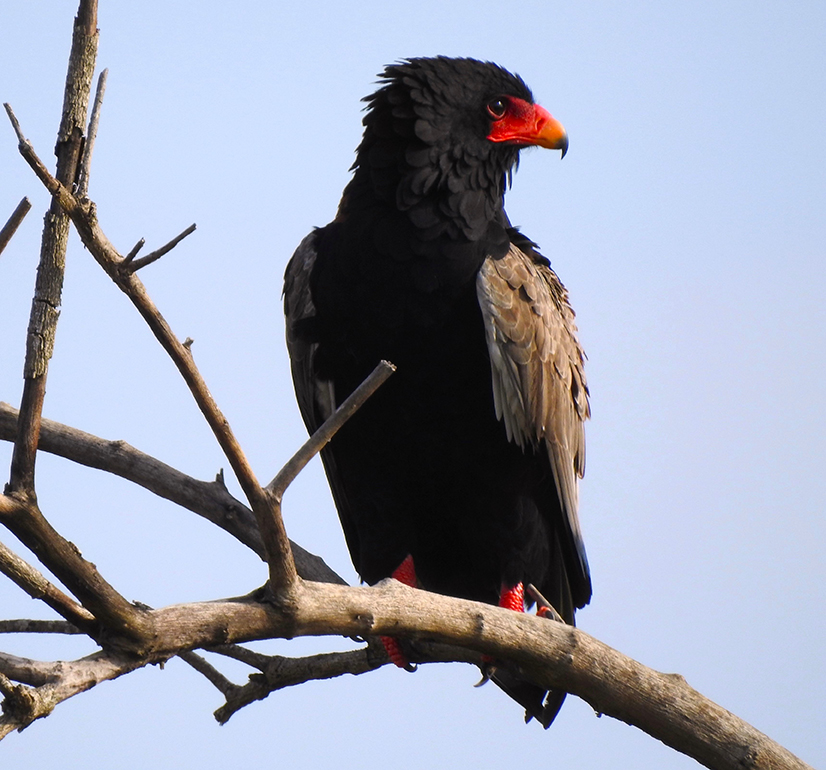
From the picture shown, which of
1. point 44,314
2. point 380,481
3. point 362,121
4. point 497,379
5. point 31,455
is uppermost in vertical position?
point 362,121

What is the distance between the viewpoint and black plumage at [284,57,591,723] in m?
4.34

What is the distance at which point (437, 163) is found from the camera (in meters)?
4.50

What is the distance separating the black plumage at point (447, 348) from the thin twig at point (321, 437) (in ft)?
6.25

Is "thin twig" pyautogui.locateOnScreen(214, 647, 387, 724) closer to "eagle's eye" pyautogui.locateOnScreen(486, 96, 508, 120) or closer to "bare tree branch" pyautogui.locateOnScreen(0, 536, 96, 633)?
"bare tree branch" pyautogui.locateOnScreen(0, 536, 96, 633)

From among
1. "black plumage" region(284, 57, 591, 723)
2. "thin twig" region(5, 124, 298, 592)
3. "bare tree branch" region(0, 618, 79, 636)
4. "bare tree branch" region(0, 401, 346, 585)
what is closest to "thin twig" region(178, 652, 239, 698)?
"bare tree branch" region(0, 401, 346, 585)

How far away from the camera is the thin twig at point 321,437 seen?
2395 mm

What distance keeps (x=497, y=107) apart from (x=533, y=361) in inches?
48.2

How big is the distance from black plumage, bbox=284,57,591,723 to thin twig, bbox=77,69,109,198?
2127 millimetres

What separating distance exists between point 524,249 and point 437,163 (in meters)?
0.65

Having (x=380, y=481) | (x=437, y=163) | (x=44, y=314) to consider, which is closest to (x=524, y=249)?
(x=437, y=163)

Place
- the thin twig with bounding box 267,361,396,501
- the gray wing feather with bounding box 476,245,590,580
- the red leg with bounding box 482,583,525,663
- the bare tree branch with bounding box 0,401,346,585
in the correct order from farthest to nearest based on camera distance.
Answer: the red leg with bounding box 482,583,525,663, the gray wing feather with bounding box 476,245,590,580, the bare tree branch with bounding box 0,401,346,585, the thin twig with bounding box 267,361,396,501

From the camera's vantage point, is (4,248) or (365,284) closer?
(4,248)

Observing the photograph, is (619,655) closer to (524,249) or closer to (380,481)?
(380,481)

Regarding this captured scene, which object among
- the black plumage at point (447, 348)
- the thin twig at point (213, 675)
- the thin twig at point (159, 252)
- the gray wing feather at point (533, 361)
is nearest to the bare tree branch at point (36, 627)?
the thin twig at point (213, 675)
